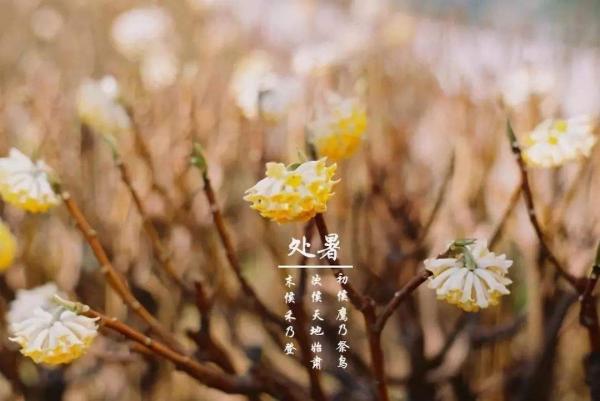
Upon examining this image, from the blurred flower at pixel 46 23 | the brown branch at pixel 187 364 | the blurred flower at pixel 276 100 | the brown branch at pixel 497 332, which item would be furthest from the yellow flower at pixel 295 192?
the blurred flower at pixel 46 23

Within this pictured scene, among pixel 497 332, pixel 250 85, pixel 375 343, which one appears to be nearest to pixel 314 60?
pixel 250 85

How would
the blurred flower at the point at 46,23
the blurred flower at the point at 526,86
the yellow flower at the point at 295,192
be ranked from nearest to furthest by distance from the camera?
the yellow flower at the point at 295,192 < the blurred flower at the point at 526,86 < the blurred flower at the point at 46,23

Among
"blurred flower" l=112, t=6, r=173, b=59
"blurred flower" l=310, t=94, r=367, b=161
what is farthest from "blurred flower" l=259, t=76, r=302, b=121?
"blurred flower" l=112, t=6, r=173, b=59

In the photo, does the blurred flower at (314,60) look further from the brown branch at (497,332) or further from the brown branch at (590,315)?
the brown branch at (590,315)

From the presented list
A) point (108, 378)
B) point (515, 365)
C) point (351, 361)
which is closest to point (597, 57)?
point (515, 365)

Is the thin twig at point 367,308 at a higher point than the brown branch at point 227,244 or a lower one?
lower

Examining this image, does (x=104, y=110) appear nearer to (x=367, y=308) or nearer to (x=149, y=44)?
(x=149, y=44)

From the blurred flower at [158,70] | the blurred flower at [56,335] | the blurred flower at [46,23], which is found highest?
the blurred flower at [46,23]
